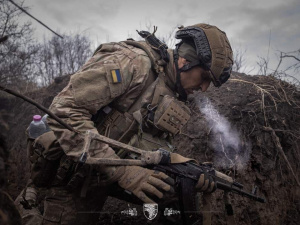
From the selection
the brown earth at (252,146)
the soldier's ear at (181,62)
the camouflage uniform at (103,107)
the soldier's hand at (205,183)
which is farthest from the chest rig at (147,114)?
the brown earth at (252,146)

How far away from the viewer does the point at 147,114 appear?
2305 millimetres

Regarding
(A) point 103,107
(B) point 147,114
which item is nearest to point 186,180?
(B) point 147,114

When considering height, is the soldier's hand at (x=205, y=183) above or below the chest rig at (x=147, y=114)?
below

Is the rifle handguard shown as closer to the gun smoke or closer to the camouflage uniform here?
the camouflage uniform

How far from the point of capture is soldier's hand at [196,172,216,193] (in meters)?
2.15

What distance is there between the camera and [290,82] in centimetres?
395

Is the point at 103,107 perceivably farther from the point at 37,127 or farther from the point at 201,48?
the point at 37,127

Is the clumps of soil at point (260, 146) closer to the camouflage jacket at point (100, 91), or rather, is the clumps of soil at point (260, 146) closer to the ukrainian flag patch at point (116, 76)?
the camouflage jacket at point (100, 91)

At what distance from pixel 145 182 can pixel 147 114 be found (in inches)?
27.1

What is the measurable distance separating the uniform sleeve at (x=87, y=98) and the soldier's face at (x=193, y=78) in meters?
0.68

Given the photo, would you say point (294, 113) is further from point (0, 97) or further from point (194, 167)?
point (0, 97)

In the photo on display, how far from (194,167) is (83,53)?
11.7 metres

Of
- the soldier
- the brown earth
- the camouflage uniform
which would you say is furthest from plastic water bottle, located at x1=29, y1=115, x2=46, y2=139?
the camouflage uniform

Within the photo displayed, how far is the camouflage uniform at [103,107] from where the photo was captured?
1864 mm
